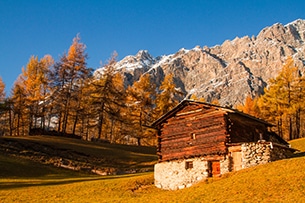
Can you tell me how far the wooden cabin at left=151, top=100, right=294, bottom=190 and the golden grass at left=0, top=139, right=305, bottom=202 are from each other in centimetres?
170

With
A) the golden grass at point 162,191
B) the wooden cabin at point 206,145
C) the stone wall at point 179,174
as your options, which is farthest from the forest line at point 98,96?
the stone wall at point 179,174

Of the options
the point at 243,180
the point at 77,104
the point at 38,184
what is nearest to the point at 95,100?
the point at 77,104

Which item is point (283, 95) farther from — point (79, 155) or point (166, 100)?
point (79, 155)

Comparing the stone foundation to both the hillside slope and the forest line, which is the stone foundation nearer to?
the hillside slope

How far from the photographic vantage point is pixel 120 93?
6153 centimetres

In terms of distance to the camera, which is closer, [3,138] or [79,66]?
[3,138]

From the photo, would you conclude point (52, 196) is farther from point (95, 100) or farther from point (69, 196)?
point (95, 100)

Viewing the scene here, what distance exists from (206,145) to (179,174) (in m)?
3.35

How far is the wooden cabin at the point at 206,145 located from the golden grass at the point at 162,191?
170 cm

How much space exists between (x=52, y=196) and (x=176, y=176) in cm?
1022

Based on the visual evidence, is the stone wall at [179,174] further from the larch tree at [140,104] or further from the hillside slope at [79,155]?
the larch tree at [140,104]

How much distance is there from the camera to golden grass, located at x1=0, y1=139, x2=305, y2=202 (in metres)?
21.4

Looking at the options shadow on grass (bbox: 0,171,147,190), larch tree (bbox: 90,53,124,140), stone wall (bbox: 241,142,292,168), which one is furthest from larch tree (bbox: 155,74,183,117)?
stone wall (bbox: 241,142,292,168)

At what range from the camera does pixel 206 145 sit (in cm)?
3155
